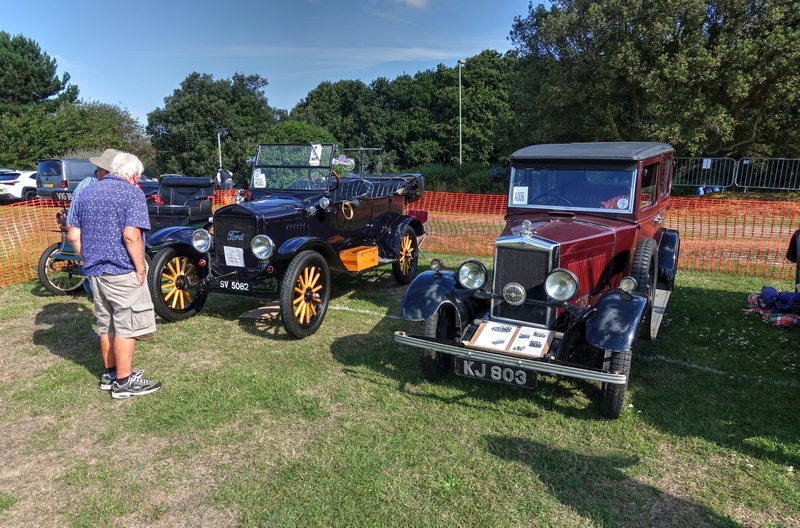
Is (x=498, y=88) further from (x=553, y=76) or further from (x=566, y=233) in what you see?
(x=566, y=233)

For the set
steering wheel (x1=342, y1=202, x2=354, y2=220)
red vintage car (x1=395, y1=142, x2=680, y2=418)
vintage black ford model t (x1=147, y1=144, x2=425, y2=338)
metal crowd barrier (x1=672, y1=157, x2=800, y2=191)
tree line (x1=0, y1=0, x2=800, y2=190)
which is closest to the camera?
red vintage car (x1=395, y1=142, x2=680, y2=418)

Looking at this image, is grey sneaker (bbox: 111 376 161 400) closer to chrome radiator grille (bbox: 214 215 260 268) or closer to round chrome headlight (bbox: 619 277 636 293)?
chrome radiator grille (bbox: 214 215 260 268)

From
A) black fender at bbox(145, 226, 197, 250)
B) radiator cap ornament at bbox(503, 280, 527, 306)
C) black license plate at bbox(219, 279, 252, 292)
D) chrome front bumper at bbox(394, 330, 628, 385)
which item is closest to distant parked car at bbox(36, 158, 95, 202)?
black fender at bbox(145, 226, 197, 250)

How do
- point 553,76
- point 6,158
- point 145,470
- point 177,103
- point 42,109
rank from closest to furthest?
point 145,470
point 553,76
point 6,158
point 42,109
point 177,103

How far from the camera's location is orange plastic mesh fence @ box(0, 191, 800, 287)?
26.4ft

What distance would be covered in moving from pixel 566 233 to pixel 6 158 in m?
37.1

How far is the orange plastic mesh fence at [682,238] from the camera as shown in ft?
26.4

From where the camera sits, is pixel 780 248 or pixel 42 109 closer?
pixel 780 248

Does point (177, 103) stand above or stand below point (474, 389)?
above

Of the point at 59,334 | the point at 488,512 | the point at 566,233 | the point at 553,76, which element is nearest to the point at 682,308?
the point at 566,233

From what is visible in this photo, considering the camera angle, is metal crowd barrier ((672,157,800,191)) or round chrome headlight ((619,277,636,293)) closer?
round chrome headlight ((619,277,636,293))

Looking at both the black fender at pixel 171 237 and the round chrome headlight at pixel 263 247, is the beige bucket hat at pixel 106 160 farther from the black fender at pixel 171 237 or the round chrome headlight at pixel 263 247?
the black fender at pixel 171 237

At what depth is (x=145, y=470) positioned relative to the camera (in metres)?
2.96

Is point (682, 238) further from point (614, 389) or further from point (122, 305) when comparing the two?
point (122, 305)
